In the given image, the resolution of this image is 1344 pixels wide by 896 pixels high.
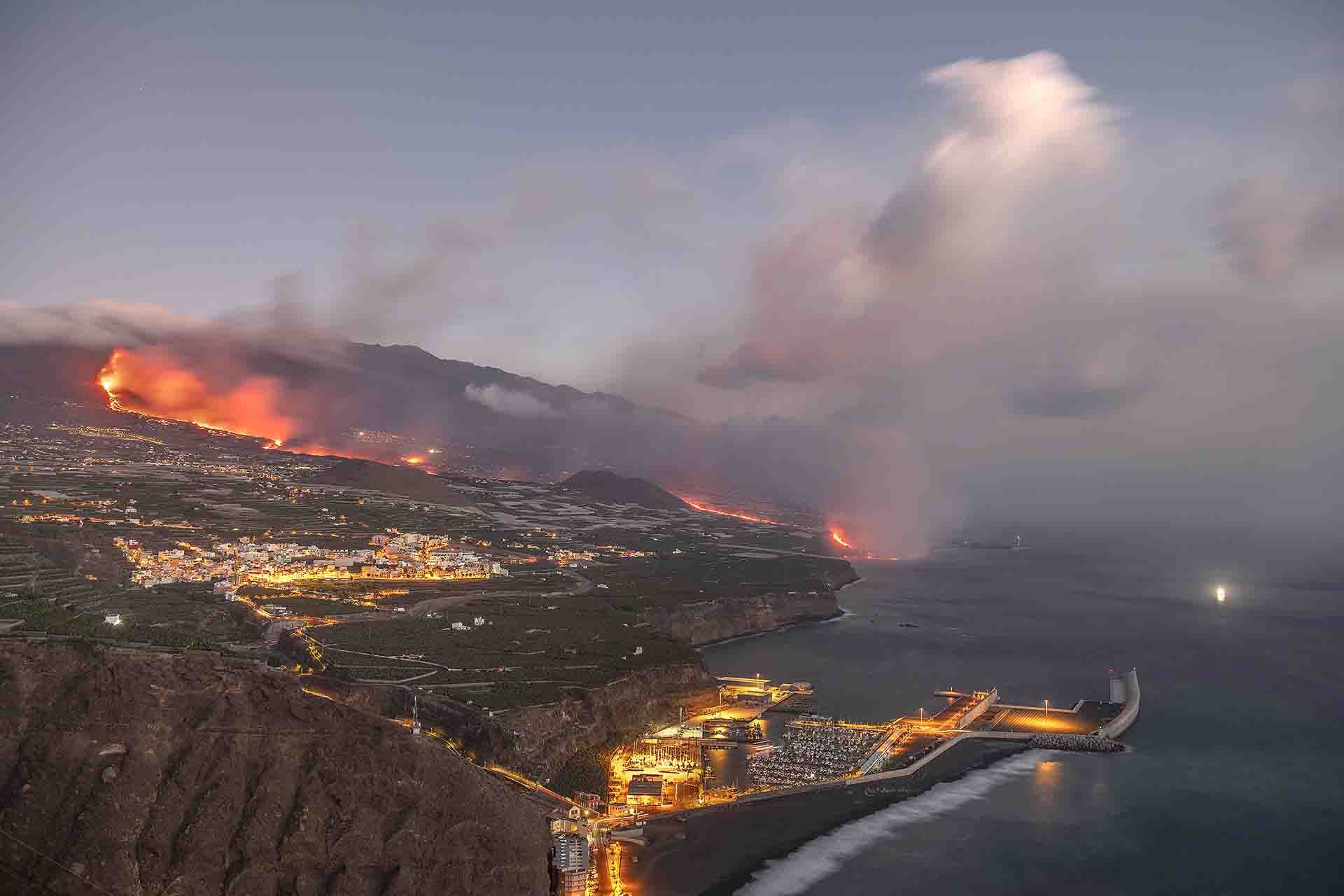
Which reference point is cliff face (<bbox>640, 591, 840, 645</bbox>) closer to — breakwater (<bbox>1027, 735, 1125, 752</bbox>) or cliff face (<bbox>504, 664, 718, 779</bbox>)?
cliff face (<bbox>504, 664, 718, 779</bbox>)

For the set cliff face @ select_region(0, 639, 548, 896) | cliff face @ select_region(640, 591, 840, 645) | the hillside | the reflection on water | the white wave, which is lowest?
the white wave

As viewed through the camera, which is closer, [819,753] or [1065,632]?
[819,753]

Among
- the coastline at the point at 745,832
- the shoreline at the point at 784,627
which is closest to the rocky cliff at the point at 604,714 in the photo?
the coastline at the point at 745,832

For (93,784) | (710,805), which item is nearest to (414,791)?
(93,784)

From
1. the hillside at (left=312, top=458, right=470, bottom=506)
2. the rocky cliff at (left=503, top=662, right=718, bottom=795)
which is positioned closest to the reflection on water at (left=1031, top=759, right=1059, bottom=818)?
the rocky cliff at (left=503, top=662, right=718, bottom=795)

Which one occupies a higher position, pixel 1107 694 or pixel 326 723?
pixel 326 723

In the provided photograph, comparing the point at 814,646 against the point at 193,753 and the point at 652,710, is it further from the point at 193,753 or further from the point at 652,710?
the point at 193,753

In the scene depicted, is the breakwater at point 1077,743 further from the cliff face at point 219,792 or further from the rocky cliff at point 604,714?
the cliff face at point 219,792
